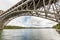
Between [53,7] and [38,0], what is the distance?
527 cm

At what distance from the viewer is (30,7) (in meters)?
45.1

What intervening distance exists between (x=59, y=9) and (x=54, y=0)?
116 inches

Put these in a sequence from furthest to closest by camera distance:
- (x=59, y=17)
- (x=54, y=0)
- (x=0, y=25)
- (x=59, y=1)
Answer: (x=0, y=25) → (x=54, y=0) → (x=59, y=1) → (x=59, y=17)

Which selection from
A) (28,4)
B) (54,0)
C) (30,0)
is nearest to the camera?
(54,0)

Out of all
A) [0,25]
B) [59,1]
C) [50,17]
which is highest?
[59,1]

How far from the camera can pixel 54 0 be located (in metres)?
35.1

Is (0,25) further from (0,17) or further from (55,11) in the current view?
(55,11)

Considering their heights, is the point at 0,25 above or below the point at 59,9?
below

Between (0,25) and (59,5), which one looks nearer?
(59,5)

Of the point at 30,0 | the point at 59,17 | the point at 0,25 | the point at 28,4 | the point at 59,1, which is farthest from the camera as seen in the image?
the point at 0,25

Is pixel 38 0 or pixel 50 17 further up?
pixel 38 0

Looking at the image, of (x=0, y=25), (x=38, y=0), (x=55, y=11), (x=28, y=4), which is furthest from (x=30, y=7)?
(x=0, y=25)

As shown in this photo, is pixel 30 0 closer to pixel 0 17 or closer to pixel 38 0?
pixel 38 0

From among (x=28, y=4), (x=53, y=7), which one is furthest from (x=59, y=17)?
(x=28, y=4)
